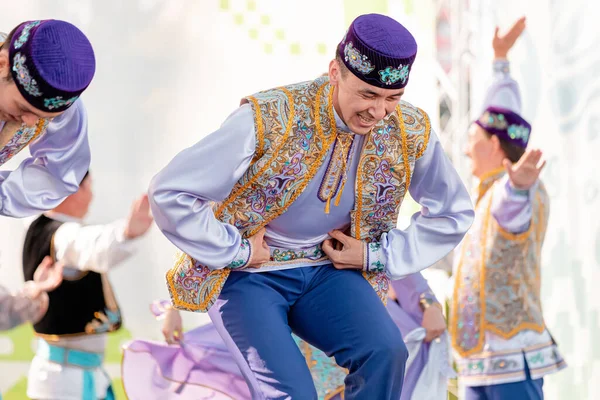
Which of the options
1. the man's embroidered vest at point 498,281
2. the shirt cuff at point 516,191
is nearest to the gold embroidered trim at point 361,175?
the shirt cuff at point 516,191

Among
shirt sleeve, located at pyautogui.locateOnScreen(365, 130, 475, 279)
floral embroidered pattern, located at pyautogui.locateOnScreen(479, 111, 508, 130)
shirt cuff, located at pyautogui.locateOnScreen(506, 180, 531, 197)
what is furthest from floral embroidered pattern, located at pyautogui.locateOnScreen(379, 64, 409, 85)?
floral embroidered pattern, located at pyautogui.locateOnScreen(479, 111, 508, 130)

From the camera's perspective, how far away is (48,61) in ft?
9.07

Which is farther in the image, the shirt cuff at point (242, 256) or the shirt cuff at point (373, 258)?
the shirt cuff at point (373, 258)

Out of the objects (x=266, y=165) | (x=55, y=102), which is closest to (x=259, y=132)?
(x=266, y=165)

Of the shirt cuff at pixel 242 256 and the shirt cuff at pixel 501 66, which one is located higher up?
the shirt cuff at pixel 501 66

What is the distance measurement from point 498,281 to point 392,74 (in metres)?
1.90

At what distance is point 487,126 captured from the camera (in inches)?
185

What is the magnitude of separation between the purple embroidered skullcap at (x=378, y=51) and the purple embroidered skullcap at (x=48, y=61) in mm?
811

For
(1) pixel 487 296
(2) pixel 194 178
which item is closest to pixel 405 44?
(2) pixel 194 178

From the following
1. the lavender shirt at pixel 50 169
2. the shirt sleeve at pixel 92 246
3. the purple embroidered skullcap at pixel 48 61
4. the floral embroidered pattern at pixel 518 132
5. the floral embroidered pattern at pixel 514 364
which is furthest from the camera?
the floral embroidered pattern at pixel 518 132

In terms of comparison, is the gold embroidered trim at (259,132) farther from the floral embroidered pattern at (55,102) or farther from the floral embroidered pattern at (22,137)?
the floral embroidered pattern at (22,137)

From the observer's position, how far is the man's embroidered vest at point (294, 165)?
292 cm

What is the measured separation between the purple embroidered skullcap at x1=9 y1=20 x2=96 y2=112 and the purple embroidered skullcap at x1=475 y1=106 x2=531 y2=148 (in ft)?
8.06

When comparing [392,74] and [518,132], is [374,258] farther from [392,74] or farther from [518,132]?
[518,132]
